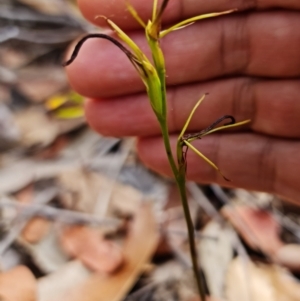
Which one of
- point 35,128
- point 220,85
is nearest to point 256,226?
point 220,85

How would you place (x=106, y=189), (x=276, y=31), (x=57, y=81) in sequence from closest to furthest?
(x=276, y=31) < (x=106, y=189) < (x=57, y=81)

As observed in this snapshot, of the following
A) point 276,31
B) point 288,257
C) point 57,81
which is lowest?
point 288,257

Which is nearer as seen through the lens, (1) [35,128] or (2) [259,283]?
(2) [259,283]

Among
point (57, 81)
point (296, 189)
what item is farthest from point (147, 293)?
point (57, 81)

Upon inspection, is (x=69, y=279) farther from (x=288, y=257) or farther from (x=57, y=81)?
(x=57, y=81)

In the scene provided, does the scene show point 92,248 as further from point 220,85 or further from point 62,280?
point 220,85

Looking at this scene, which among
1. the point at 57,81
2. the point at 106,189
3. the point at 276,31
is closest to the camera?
the point at 276,31

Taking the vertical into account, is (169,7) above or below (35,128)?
above

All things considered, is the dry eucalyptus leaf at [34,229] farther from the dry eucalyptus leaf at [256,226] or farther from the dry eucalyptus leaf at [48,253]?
the dry eucalyptus leaf at [256,226]
